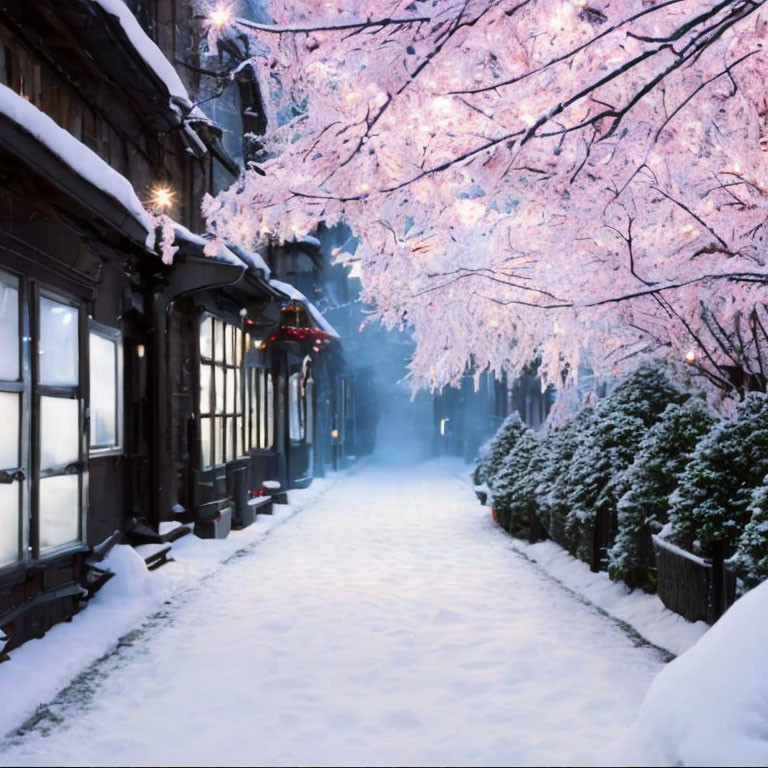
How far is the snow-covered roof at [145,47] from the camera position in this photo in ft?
29.5

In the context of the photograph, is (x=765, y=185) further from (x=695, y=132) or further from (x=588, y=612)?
(x=588, y=612)

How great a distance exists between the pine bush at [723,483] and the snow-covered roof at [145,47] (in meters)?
7.74

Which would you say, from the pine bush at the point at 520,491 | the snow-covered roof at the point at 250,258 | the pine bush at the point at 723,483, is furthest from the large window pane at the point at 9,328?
the pine bush at the point at 520,491

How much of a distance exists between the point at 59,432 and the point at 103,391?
2342 millimetres

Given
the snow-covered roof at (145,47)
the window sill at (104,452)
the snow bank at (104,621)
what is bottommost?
the snow bank at (104,621)

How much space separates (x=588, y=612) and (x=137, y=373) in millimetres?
7127

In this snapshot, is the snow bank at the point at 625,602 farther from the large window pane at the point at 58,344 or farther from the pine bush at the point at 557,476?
the large window pane at the point at 58,344

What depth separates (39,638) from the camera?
716 cm

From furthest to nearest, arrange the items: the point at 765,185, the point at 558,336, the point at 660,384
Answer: the point at 558,336
the point at 660,384
the point at 765,185

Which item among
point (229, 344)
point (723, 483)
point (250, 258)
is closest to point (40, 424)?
point (723, 483)

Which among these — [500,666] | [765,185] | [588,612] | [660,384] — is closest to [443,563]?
[588,612]

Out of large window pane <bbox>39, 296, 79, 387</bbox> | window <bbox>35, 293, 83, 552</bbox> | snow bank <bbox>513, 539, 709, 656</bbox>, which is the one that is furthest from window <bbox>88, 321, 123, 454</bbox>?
snow bank <bbox>513, 539, 709, 656</bbox>

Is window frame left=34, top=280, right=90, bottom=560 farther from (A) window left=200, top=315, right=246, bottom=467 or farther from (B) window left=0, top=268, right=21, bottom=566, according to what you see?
(A) window left=200, top=315, right=246, bottom=467

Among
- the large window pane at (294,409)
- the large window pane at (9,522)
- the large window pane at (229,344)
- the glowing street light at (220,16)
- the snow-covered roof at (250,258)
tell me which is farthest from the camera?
the large window pane at (294,409)
